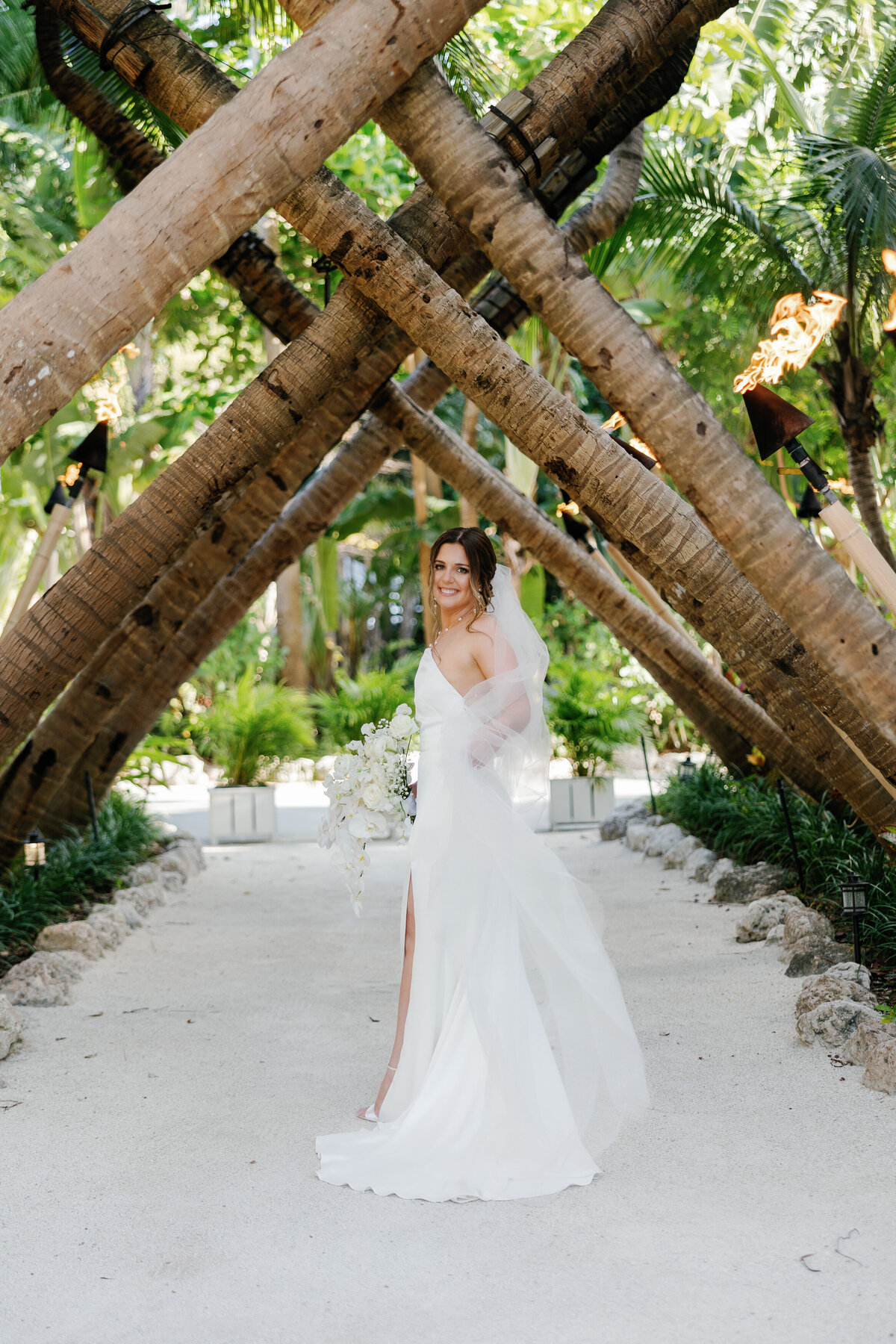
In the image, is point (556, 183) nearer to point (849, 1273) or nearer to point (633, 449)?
point (633, 449)

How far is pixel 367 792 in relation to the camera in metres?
3.87

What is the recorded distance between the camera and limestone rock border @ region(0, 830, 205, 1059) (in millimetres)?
5301

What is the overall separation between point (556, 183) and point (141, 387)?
13826 millimetres

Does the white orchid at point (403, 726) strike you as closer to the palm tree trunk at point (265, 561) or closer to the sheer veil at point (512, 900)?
the sheer veil at point (512, 900)

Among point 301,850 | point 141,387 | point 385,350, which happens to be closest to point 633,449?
point 385,350

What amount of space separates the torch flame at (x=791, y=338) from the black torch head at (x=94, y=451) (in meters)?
4.12

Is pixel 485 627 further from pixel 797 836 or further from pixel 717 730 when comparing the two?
pixel 717 730

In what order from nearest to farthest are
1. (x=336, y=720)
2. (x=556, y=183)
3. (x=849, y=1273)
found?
(x=849, y=1273) → (x=556, y=183) → (x=336, y=720)

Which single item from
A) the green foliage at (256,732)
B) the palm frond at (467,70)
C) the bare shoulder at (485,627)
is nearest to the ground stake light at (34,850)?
the bare shoulder at (485,627)

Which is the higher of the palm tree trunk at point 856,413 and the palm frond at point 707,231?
the palm frond at point 707,231

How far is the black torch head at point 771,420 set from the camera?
360 cm

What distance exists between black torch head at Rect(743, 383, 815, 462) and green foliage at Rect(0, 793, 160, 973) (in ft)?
15.1

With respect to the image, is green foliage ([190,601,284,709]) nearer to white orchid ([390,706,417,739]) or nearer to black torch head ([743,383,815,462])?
white orchid ([390,706,417,739])

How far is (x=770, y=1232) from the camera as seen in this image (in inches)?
115
